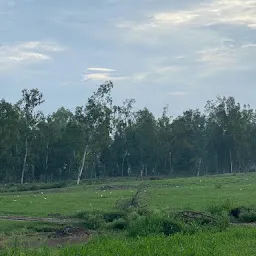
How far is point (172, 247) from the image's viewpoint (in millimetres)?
17797

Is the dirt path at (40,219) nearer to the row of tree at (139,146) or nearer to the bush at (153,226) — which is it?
the bush at (153,226)

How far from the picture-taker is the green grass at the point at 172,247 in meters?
16.4

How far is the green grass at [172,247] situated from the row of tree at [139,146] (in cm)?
5829

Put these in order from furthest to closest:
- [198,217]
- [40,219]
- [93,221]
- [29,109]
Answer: [29,109]
[40,219]
[93,221]
[198,217]

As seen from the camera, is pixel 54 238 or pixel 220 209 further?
pixel 220 209

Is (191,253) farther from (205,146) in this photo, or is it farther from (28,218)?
(205,146)

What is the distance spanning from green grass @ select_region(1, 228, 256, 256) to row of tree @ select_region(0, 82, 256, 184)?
58.3 metres

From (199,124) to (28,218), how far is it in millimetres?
75024

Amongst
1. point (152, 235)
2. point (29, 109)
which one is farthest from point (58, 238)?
point (29, 109)

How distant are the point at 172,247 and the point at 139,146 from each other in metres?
75.1

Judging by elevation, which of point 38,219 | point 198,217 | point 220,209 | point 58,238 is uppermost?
Answer: point 220,209

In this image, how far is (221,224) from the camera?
2441 centimetres

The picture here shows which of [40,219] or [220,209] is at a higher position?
[220,209]

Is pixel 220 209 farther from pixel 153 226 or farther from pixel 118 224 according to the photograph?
pixel 153 226
